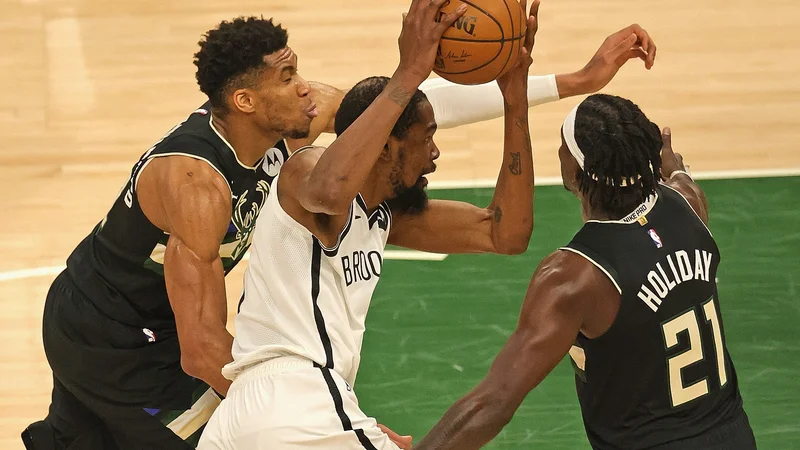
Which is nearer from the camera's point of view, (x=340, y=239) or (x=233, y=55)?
(x=340, y=239)

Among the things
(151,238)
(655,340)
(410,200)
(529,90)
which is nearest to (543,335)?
(655,340)

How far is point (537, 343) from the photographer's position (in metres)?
4.05

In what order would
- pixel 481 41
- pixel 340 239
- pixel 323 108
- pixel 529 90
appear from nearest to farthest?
1. pixel 481 41
2. pixel 340 239
3. pixel 529 90
4. pixel 323 108

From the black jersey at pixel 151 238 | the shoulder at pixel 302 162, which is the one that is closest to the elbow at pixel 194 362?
the black jersey at pixel 151 238

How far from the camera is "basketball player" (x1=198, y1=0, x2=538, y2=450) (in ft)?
13.9

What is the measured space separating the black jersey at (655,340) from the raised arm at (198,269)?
4.73 ft

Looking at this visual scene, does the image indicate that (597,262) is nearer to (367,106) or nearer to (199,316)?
(367,106)

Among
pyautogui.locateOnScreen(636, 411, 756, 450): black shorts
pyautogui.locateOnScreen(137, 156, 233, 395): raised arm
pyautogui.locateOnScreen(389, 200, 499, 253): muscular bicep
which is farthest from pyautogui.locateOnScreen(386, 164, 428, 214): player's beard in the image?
pyautogui.locateOnScreen(636, 411, 756, 450): black shorts

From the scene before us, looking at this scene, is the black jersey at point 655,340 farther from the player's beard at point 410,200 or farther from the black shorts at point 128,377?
the black shorts at point 128,377

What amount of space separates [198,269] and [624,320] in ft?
5.63

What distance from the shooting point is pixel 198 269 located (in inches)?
189

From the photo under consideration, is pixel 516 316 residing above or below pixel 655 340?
below

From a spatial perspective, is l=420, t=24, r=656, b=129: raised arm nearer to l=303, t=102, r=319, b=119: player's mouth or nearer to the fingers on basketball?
l=303, t=102, r=319, b=119: player's mouth

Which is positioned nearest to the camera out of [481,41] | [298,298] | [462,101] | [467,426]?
[467,426]
